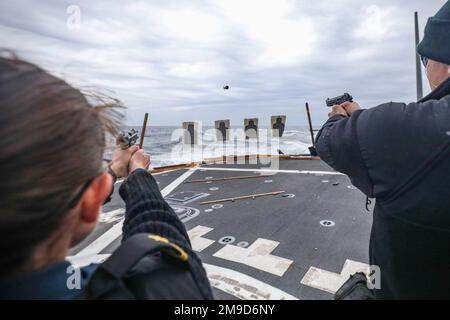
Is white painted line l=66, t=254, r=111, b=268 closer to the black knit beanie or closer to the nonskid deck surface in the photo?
the nonskid deck surface

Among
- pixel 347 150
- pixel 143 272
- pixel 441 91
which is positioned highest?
pixel 441 91

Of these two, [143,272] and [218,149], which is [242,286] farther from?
[218,149]

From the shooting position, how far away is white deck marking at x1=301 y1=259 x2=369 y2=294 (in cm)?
206

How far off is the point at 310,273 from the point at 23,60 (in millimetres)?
2445

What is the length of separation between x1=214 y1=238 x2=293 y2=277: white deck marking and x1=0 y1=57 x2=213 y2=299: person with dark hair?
6.00 feet

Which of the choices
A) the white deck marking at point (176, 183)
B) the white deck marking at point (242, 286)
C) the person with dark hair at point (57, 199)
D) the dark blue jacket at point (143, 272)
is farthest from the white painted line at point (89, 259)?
the white deck marking at point (176, 183)

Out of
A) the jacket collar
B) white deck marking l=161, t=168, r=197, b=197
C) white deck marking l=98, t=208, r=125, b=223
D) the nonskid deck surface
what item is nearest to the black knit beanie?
the jacket collar

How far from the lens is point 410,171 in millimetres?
944

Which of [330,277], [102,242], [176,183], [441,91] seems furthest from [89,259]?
[176,183]

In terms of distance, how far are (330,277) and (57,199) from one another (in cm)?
232

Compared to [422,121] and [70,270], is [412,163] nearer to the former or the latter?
[422,121]

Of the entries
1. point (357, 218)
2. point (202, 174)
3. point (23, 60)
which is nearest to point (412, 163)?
point (23, 60)

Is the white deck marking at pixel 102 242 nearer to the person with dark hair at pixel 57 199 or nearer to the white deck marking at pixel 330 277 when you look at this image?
the white deck marking at pixel 330 277

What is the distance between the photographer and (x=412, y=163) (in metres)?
0.94
